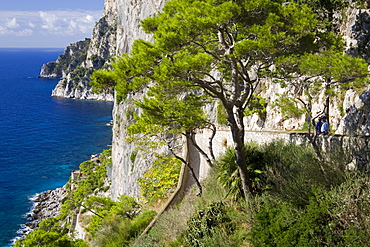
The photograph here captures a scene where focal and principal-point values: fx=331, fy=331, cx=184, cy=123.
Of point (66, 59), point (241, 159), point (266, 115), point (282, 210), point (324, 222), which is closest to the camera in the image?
point (324, 222)

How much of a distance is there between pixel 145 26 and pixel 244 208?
6269 mm

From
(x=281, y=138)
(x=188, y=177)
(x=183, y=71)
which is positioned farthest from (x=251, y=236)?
(x=188, y=177)

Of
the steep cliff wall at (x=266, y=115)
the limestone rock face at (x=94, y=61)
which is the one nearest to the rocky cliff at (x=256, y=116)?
the steep cliff wall at (x=266, y=115)

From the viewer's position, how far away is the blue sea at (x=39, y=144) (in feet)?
144

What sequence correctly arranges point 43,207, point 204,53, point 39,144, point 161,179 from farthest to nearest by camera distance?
point 39,144
point 43,207
point 161,179
point 204,53

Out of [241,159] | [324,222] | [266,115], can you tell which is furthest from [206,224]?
[266,115]

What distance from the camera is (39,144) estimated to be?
6397 cm

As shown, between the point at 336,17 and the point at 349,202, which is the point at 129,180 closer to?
the point at 336,17

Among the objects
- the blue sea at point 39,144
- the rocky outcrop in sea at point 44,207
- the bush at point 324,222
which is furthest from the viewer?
the blue sea at point 39,144

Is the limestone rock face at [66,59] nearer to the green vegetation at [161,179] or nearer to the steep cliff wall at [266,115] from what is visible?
the steep cliff wall at [266,115]

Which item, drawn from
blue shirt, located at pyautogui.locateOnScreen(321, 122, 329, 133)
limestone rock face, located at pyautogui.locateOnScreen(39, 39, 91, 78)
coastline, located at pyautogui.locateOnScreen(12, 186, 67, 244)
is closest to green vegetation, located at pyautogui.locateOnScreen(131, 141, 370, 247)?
blue shirt, located at pyautogui.locateOnScreen(321, 122, 329, 133)

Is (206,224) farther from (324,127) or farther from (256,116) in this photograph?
(256,116)

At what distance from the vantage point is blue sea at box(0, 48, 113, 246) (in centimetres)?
4398

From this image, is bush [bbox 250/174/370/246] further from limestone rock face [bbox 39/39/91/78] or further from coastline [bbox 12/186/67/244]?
limestone rock face [bbox 39/39/91/78]
